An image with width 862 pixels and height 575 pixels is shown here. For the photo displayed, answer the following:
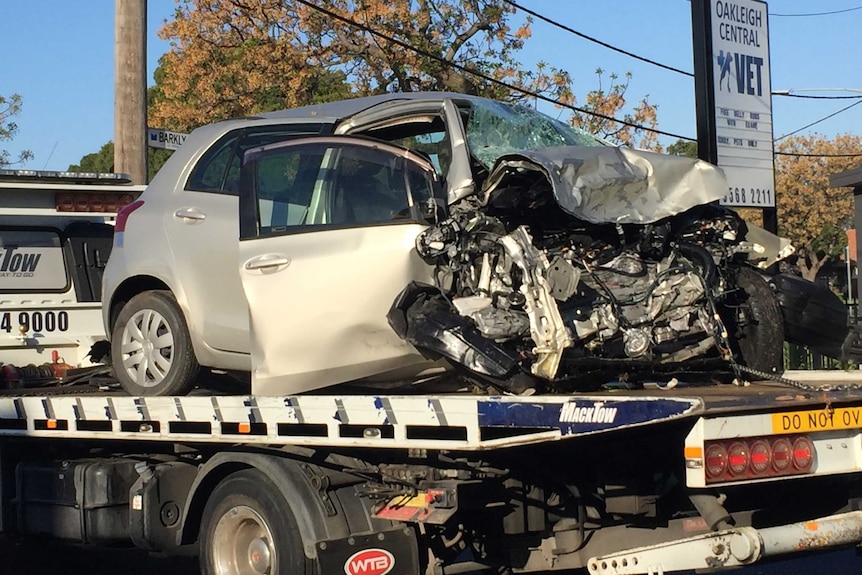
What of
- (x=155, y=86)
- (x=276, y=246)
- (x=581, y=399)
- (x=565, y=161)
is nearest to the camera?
(x=581, y=399)

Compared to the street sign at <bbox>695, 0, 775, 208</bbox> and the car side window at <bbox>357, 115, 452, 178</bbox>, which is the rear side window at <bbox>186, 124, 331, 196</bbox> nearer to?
the car side window at <bbox>357, 115, 452, 178</bbox>

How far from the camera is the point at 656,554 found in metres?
4.95

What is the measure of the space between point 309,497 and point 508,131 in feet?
7.39

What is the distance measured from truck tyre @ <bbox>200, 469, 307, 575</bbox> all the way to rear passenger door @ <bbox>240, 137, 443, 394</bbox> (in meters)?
0.52

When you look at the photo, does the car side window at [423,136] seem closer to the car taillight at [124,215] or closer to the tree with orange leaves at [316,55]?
the car taillight at [124,215]

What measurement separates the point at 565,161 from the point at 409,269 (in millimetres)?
909

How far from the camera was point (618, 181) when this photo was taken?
5.90m

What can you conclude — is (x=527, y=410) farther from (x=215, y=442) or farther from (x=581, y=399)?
(x=215, y=442)

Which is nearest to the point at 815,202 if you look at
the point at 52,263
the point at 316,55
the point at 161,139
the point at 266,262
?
the point at 316,55

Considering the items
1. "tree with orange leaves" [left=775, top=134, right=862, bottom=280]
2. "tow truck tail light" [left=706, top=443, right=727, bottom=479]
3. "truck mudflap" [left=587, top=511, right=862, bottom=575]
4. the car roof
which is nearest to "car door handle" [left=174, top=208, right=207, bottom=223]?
the car roof

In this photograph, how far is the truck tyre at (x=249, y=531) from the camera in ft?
19.0

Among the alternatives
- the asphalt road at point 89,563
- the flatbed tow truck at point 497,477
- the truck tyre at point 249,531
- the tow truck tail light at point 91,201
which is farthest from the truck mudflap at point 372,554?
the tow truck tail light at point 91,201

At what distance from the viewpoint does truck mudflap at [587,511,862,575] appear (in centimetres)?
466

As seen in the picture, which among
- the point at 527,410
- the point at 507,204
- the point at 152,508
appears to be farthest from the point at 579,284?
the point at 152,508
